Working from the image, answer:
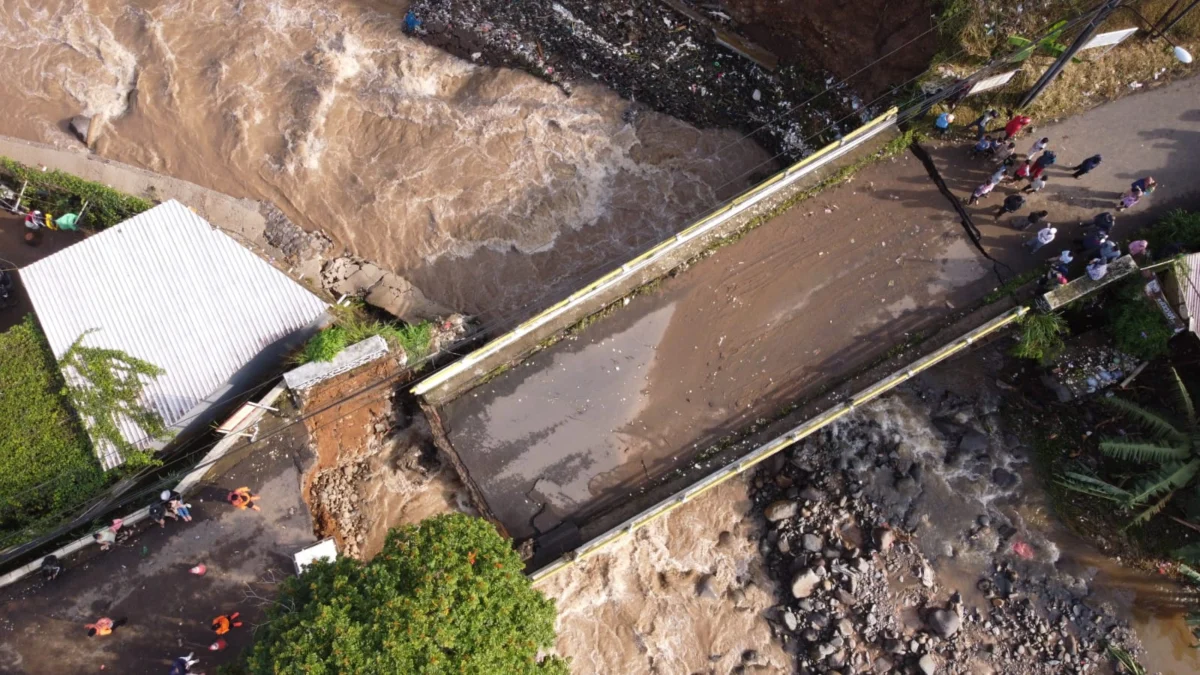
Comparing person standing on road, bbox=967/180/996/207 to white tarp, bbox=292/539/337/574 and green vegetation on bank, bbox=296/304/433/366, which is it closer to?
green vegetation on bank, bbox=296/304/433/366

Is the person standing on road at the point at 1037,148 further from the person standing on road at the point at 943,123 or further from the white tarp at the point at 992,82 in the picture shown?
the person standing on road at the point at 943,123

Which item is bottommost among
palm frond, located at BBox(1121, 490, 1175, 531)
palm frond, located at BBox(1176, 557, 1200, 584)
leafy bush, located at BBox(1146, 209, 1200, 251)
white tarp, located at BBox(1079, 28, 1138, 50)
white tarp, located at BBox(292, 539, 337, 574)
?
palm frond, located at BBox(1176, 557, 1200, 584)

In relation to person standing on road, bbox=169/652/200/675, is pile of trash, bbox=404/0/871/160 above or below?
above

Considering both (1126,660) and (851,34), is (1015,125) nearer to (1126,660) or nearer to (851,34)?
(851,34)

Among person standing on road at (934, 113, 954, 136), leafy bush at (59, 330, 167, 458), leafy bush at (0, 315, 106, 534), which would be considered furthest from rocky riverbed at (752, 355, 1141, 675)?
leafy bush at (0, 315, 106, 534)

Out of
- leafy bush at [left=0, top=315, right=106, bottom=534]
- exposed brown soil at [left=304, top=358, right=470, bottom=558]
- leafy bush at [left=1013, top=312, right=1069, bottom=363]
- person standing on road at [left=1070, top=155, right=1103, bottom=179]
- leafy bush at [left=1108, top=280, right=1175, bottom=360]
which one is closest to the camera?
leafy bush at [left=1108, top=280, right=1175, bottom=360]

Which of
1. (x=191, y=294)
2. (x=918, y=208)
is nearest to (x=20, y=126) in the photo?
(x=191, y=294)

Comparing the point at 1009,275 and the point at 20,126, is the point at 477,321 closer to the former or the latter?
the point at 1009,275
